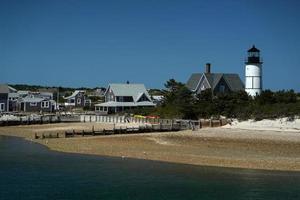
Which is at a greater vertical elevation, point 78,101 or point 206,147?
point 78,101

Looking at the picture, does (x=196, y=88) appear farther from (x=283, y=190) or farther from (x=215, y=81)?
(x=283, y=190)

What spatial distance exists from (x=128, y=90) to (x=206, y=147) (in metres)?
44.8

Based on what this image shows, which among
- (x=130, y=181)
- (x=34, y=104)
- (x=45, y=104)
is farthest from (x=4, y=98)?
(x=130, y=181)

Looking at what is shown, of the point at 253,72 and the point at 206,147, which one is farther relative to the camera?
the point at 253,72

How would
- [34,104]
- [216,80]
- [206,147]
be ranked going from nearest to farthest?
1. [206,147]
2. [216,80]
3. [34,104]

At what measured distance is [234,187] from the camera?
26.6m

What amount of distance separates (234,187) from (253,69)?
41.5m

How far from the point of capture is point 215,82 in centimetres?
7331

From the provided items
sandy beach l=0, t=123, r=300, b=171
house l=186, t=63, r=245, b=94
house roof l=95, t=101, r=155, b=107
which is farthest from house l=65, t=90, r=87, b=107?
sandy beach l=0, t=123, r=300, b=171

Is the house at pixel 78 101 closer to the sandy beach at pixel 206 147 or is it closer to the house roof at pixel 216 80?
the house roof at pixel 216 80

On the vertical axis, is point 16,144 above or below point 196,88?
below

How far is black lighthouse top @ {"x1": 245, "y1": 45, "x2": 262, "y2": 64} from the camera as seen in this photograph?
66.6 m

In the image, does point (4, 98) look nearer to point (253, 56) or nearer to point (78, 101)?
point (78, 101)

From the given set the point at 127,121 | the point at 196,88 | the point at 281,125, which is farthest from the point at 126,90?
the point at 281,125
